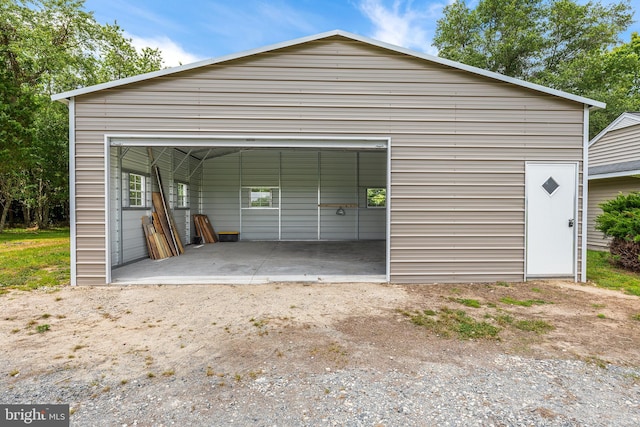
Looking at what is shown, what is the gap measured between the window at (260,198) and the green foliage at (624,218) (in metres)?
8.80

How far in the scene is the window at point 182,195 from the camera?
29.1 ft

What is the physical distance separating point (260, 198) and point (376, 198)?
4.12 m

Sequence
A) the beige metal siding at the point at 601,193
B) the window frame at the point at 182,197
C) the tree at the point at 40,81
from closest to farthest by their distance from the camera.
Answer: the beige metal siding at the point at 601,193, the window frame at the point at 182,197, the tree at the point at 40,81

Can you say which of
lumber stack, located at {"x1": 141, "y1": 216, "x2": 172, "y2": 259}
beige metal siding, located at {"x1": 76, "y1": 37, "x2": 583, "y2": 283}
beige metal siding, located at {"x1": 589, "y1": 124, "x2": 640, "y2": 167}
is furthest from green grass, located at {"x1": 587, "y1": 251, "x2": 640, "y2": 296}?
lumber stack, located at {"x1": 141, "y1": 216, "x2": 172, "y2": 259}

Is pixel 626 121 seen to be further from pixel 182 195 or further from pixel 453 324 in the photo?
pixel 182 195

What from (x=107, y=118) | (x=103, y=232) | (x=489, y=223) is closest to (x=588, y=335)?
(x=489, y=223)

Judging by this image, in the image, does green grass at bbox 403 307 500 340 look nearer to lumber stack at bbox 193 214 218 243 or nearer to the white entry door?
the white entry door

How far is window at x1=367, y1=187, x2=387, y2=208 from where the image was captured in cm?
1107

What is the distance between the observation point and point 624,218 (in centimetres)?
595

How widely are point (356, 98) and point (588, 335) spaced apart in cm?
400

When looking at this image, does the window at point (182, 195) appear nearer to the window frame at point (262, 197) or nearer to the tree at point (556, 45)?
the window frame at point (262, 197)

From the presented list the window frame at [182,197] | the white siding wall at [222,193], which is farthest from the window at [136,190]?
the white siding wall at [222,193]

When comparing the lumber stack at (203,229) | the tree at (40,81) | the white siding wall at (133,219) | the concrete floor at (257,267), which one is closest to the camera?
the concrete floor at (257,267)

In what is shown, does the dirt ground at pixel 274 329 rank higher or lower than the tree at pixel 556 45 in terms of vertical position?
lower
